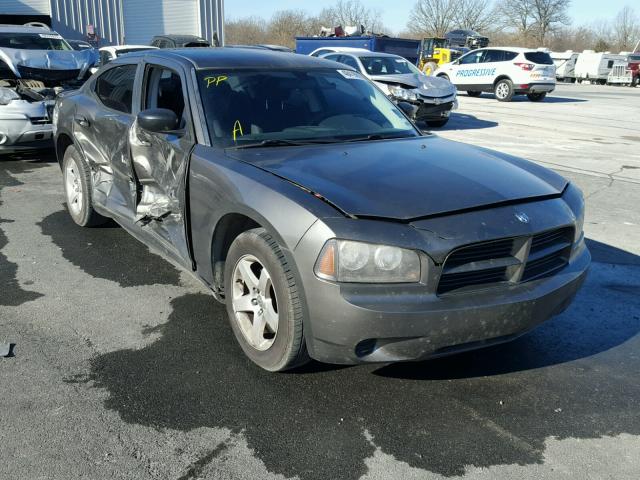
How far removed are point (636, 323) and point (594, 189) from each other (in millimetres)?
4236

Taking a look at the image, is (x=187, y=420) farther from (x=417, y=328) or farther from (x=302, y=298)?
(x=417, y=328)

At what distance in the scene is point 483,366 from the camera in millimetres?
3396

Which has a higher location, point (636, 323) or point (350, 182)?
point (350, 182)

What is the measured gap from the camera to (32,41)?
1098 cm

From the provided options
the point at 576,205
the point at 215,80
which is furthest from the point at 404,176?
the point at 215,80

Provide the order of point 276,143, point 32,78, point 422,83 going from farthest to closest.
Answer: point 422,83, point 32,78, point 276,143

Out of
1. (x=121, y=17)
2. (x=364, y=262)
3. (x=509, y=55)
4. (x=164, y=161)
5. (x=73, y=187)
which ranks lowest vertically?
(x=73, y=187)

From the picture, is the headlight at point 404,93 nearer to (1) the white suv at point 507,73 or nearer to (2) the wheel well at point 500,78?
(1) the white suv at point 507,73

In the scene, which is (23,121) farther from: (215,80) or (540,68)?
(540,68)

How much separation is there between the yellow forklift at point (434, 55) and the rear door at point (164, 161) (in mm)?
23310

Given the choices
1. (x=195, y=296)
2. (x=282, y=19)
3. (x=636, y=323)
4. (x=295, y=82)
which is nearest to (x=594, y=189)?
(x=636, y=323)

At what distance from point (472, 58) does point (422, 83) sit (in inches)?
408

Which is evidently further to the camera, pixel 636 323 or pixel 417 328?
pixel 636 323

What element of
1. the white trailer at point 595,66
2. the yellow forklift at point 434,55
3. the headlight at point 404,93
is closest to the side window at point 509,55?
the yellow forklift at point 434,55
